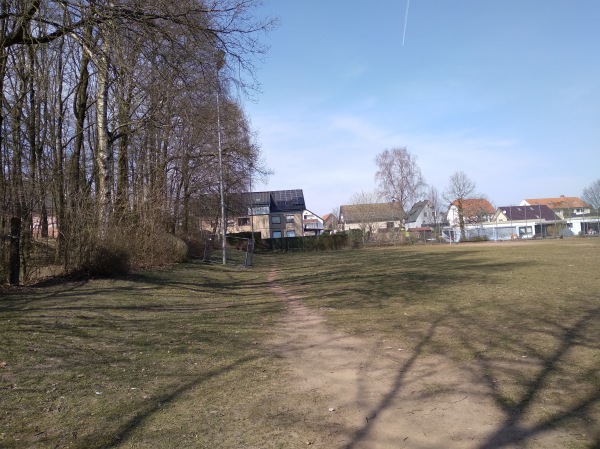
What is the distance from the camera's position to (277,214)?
8144cm

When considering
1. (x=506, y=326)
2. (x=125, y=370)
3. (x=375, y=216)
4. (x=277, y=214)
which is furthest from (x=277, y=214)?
(x=125, y=370)

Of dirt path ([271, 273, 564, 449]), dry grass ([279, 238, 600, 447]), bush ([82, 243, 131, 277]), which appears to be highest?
bush ([82, 243, 131, 277])

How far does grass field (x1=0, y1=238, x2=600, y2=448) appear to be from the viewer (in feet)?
13.1

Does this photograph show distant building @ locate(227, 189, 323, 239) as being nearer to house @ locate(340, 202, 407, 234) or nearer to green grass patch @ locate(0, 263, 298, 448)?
house @ locate(340, 202, 407, 234)

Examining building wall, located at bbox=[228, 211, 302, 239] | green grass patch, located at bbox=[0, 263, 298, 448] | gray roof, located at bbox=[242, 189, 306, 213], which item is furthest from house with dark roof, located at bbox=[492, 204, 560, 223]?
green grass patch, located at bbox=[0, 263, 298, 448]

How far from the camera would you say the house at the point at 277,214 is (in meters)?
78.1

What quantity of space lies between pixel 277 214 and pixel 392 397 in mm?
76875

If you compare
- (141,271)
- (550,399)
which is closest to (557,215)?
(141,271)

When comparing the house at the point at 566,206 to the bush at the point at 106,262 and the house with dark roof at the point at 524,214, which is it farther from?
the bush at the point at 106,262

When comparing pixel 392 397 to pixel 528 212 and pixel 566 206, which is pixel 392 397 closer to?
pixel 528 212

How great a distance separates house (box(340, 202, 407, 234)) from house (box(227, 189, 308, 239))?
16748 millimetres

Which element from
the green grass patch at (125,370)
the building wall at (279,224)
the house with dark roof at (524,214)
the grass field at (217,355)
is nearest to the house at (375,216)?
the building wall at (279,224)

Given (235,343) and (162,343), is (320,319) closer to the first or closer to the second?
(235,343)

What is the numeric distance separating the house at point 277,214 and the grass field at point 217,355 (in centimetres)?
6442
